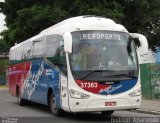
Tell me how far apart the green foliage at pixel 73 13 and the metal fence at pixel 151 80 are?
8.21 m

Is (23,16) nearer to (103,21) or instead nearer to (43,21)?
(43,21)

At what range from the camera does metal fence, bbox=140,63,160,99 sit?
24.1 metres

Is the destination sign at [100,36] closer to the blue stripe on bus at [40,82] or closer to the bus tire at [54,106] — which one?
the blue stripe on bus at [40,82]

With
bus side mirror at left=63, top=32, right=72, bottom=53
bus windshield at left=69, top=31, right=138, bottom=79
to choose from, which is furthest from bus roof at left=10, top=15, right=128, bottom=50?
bus side mirror at left=63, top=32, right=72, bottom=53

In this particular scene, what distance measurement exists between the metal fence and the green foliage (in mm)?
8209

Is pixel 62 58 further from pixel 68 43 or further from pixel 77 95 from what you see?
pixel 77 95

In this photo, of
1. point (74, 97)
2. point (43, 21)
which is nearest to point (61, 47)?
point (74, 97)

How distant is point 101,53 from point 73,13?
1923cm

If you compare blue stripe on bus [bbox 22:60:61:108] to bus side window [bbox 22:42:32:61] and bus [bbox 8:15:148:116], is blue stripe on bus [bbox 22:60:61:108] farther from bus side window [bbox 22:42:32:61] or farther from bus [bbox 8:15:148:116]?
bus side window [bbox 22:42:32:61]

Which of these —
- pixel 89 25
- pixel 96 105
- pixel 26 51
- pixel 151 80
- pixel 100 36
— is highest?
pixel 89 25

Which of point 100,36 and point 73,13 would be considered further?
point 73,13

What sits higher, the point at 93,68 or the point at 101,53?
the point at 101,53

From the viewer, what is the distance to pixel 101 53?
50.1 ft

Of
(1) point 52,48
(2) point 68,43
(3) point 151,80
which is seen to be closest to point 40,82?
(1) point 52,48
